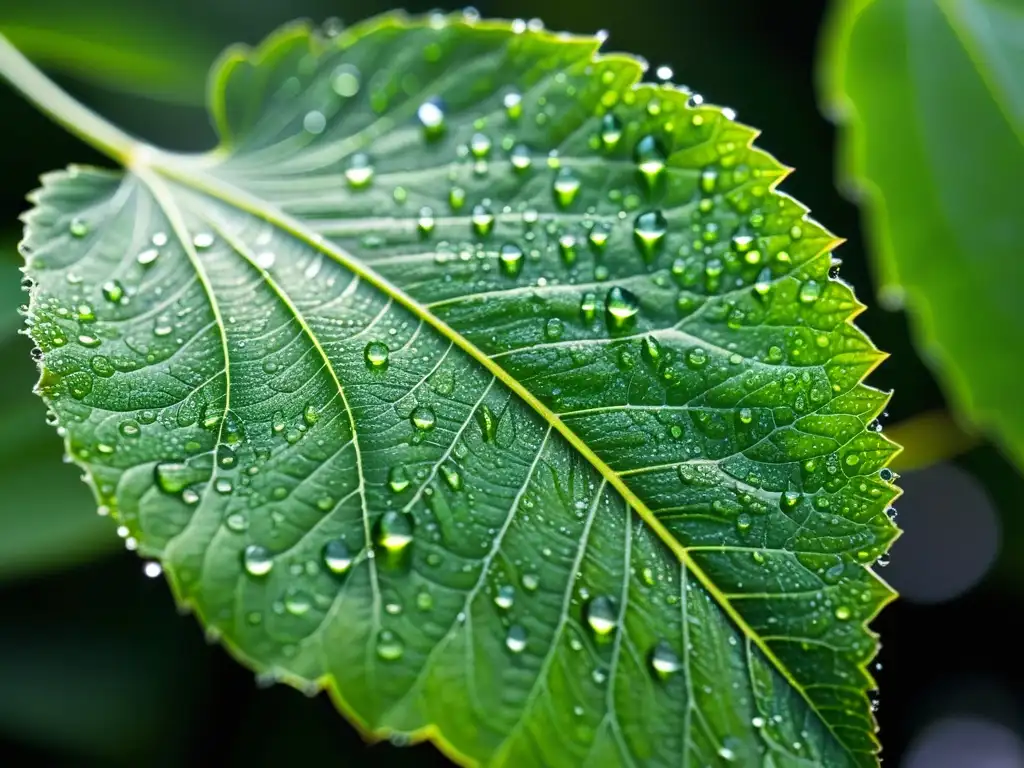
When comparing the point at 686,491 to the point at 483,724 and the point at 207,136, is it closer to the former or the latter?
the point at 483,724

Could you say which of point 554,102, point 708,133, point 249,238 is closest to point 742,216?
point 708,133

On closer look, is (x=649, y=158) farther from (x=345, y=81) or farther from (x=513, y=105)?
(x=345, y=81)

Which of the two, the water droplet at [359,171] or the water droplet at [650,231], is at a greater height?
the water droplet at [359,171]

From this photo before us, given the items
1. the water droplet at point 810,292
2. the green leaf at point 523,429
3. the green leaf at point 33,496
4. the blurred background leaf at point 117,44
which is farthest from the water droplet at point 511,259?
the blurred background leaf at point 117,44

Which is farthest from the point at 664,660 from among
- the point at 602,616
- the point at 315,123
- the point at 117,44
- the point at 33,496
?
the point at 117,44

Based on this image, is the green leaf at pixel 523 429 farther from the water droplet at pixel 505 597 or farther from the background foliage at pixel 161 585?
the background foliage at pixel 161 585

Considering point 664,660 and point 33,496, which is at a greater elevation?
point 33,496

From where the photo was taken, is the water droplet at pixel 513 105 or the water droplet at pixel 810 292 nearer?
the water droplet at pixel 810 292
